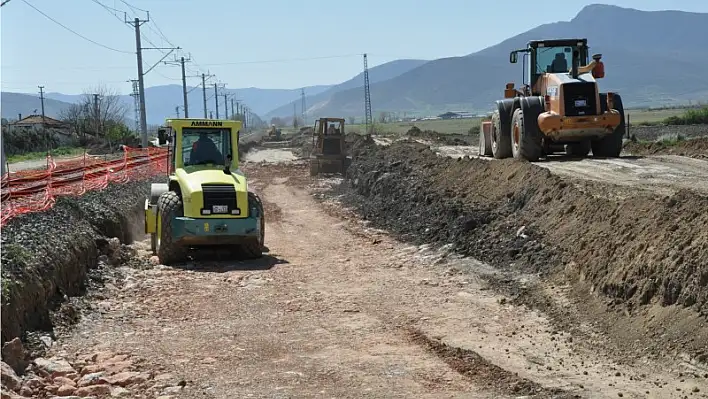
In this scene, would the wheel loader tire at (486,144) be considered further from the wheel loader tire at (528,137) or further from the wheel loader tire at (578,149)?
the wheel loader tire at (528,137)

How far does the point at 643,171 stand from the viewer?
17.1 metres

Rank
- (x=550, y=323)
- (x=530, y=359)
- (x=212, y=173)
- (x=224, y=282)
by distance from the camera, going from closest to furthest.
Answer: (x=530, y=359)
(x=550, y=323)
(x=224, y=282)
(x=212, y=173)

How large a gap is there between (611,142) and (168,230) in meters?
12.0

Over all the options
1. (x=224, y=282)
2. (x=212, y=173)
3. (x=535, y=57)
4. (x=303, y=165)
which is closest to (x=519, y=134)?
(x=535, y=57)

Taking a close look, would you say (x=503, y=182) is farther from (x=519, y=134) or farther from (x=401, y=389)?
(x=401, y=389)

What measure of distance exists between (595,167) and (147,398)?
13.2 metres

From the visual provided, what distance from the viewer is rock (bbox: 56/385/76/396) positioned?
302 inches

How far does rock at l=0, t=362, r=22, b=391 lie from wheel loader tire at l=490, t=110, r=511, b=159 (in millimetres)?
17046

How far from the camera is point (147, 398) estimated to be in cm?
756

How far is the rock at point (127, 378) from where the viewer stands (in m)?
7.99

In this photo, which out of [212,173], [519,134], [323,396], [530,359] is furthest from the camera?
[519,134]

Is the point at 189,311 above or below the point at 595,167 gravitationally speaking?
below

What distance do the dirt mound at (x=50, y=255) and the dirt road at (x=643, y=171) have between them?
9212mm

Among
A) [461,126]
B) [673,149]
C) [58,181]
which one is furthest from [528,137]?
[461,126]
